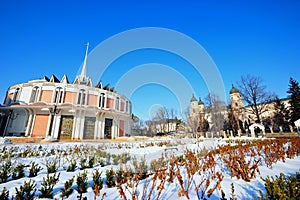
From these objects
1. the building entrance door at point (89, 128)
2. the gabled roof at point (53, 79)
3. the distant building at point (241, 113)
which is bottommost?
the building entrance door at point (89, 128)

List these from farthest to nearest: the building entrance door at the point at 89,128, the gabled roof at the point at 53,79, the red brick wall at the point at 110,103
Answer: the gabled roof at the point at 53,79
the red brick wall at the point at 110,103
the building entrance door at the point at 89,128

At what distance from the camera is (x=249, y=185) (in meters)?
3.26

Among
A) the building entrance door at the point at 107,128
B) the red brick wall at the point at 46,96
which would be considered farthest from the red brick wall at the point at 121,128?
the red brick wall at the point at 46,96

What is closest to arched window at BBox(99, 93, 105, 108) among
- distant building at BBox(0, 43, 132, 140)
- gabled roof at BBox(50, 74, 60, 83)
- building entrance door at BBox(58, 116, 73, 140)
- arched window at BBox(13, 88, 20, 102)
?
distant building at BBox(0, 43, 132, 140)

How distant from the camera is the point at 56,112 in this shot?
2394 centimetres

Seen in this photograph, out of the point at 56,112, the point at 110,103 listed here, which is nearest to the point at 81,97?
the point at 56,112

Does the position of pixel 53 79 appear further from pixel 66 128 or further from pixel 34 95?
pixel 66 128

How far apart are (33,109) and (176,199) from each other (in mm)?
29484

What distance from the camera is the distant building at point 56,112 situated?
933 inches

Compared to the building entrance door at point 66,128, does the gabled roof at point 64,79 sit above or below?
above

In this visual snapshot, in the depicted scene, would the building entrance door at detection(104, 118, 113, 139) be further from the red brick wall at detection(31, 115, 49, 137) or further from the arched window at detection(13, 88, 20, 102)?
the arched window at detection(13, 88, 20, 102)

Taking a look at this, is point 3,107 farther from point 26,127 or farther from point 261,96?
point 261,96

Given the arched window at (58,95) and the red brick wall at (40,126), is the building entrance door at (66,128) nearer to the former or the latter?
the red brick wall at (40,126)

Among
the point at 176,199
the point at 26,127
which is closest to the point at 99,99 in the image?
the point at 26,127
